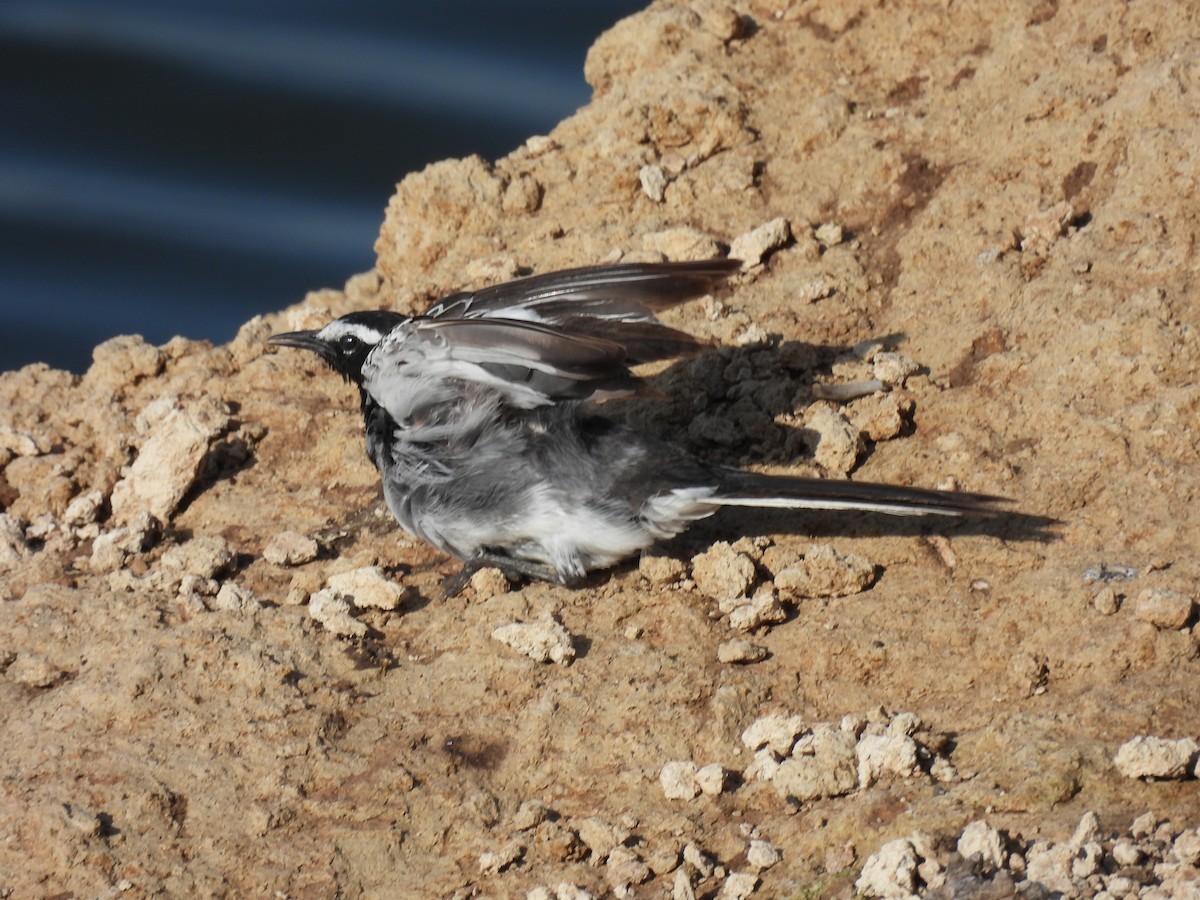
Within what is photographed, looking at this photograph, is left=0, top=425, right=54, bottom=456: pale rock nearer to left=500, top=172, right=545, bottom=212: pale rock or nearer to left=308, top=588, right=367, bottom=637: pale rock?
left=308, top=588, right=367, bottom=637: pale rock

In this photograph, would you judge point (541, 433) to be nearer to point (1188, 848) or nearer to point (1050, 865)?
point (1050, 865)

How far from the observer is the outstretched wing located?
5473 mm

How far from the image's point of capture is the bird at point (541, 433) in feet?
17.0

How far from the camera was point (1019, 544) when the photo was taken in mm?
4879

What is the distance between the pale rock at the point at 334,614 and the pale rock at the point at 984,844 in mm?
2377

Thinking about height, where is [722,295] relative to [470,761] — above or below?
above

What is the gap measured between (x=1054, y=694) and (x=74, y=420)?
4.58 m

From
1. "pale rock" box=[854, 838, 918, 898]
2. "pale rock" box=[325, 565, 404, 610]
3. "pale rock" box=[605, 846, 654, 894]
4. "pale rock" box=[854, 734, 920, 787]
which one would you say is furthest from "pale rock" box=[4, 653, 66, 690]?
"pale rock" box=[854, 838, 918, 898]

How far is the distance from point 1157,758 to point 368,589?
9.42 ft

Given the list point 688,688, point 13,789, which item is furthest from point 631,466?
point 13,789

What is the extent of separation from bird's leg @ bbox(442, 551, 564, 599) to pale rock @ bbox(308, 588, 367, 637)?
1.42ft

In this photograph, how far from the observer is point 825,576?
4.96m

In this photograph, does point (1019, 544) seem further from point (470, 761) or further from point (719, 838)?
point (470, 761)

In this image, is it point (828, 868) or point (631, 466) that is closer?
point (828, 868)
